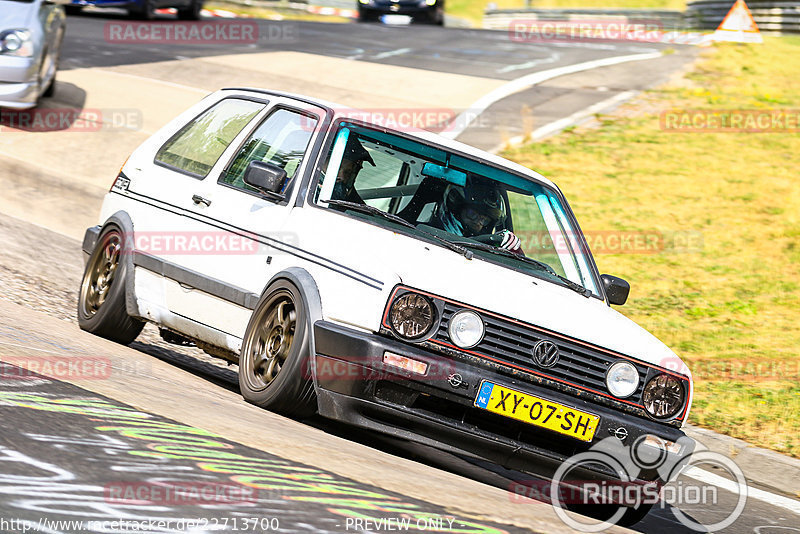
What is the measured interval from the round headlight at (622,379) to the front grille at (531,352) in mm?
29

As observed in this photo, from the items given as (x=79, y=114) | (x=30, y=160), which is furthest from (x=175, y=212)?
(x=79, y=114)

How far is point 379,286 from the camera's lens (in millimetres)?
5203

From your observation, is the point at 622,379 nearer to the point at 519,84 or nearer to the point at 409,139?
the point at 409,139

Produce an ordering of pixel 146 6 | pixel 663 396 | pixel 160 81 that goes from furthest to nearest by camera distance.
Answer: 1. pixel 146 6
2. pixel 160 81
3. pixel 663 396

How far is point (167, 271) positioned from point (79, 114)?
8967 millimetres

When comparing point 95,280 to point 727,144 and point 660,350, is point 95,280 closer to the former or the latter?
point 660,350

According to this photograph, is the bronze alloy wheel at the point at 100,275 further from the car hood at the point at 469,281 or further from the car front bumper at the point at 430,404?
the car front bumper at the point at 430,404

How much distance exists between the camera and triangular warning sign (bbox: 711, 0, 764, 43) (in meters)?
23.5

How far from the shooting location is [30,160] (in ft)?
41.9

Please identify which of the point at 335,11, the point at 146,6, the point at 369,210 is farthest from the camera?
the point at 335,11

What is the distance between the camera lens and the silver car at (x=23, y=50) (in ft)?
42.4

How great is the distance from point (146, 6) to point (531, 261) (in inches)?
789

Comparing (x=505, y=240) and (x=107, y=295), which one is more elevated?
(x=505, y=240)

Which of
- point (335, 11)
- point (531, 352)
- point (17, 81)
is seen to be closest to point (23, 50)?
point (17, 81)
